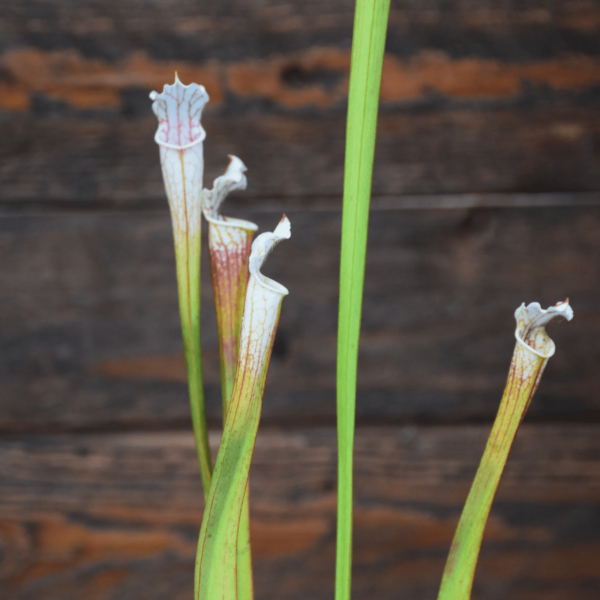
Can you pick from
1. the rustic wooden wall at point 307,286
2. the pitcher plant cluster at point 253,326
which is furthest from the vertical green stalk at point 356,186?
the rustic wooden wall at point 307,286

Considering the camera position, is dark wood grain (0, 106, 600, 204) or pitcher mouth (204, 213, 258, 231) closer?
pitcher mouth (204, 213, 258, 231)

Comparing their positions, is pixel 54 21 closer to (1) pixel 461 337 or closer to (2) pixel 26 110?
(2) pixel 26 110

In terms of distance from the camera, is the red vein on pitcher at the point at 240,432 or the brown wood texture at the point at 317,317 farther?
the brown wood texture at the point at 317,317

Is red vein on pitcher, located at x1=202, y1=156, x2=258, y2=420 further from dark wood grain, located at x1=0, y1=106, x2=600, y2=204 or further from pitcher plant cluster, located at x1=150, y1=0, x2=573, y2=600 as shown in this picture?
dark wood grain, located at x1=0, y1=106, x2=600, y2=204

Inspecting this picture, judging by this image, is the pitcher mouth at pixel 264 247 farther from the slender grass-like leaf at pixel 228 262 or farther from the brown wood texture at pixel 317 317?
the brown wood texture at pixel 317 317

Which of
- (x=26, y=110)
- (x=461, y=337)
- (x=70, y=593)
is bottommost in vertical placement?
(x=70, y=593)

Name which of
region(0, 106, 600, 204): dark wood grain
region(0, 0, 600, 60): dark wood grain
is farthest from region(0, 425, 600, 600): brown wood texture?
region(0, 0, 600, 60): dark wood grain

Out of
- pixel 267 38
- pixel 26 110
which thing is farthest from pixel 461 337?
pixel 26 110
